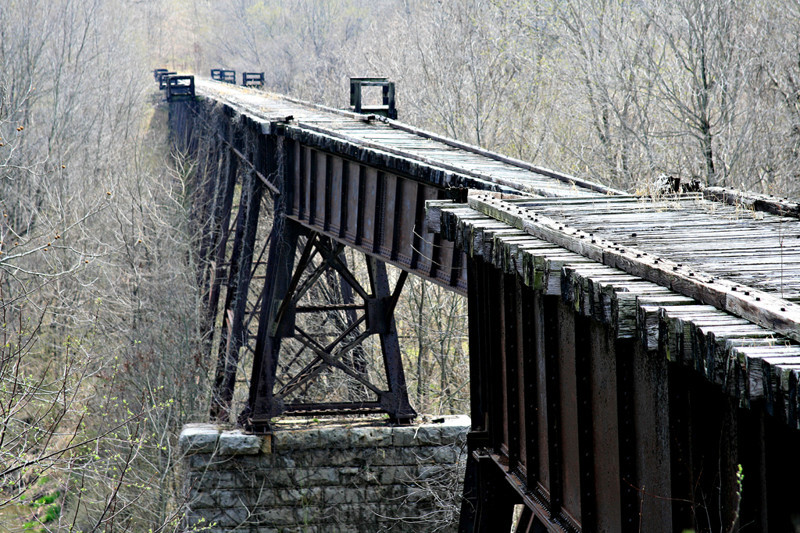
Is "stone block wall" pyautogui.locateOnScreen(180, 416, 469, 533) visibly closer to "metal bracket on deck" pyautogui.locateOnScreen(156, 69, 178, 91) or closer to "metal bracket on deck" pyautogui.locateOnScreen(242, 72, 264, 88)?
"metal bracket on deck" pyautogui.locateOnScreen(156, 69, 178, 91)

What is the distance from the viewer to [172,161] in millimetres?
31500

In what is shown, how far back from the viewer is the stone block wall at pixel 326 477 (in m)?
12.2

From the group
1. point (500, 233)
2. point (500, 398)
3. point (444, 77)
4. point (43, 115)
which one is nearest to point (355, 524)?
point (500, 398)

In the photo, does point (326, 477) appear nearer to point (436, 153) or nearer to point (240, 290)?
point (240, 290)

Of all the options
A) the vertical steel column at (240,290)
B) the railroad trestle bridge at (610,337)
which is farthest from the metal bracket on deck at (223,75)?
the railroad trestle bridge at (610,337)

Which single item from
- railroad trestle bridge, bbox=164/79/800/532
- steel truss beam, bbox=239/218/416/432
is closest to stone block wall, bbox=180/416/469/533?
steel truss beam, bbox=239/218/416/432

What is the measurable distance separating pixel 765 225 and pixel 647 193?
1165mm

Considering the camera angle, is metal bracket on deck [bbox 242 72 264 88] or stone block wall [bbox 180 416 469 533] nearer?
stone block wall [bbox 180 416 469 533]

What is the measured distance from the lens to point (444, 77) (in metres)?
21.3

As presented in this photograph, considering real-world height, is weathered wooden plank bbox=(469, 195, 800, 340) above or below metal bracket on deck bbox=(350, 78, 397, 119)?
below

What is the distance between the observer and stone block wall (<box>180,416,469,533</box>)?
12.2 metres

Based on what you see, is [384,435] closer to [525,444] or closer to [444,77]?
[525,444]

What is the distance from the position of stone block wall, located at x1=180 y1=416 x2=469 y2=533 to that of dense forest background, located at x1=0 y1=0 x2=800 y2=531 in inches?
40.4

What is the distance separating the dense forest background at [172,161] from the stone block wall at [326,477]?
1.03 m
